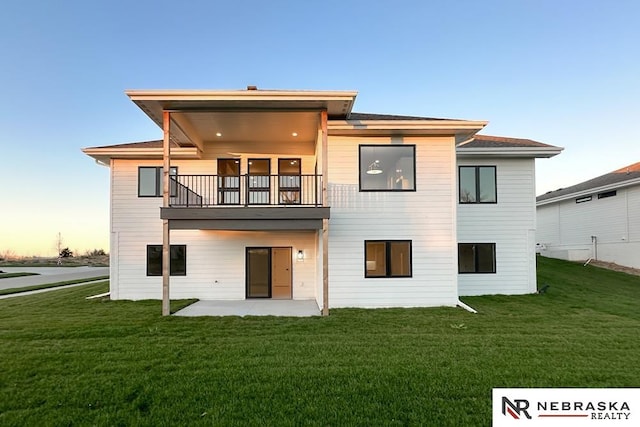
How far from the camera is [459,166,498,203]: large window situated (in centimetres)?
1207

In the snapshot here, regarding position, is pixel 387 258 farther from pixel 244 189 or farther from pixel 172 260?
pixel 172 260

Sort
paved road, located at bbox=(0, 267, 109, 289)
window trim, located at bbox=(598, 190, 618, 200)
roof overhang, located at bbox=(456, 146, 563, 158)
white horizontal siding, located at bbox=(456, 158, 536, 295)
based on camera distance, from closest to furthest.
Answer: roof overhang, located at bbox=(456, 146, 563, 158) < white horizontal siding, located at bbox=(456, 158, 536, 295) < paved road, located at bbox=(0, 267, 109, 289) < window trim, located at bbox=(598, 190, 618, 200)

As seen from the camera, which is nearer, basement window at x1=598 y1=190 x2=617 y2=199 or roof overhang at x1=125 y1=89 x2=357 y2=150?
roof overhang at x1=125 y1=89 x2=357 y2=150

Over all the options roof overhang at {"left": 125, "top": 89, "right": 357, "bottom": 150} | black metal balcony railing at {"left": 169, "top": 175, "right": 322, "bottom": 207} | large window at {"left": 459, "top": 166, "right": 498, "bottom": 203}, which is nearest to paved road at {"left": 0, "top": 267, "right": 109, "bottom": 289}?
black metal balcony railing at {"left": 169, "top": 175, "right": 322, "bottom": 207}

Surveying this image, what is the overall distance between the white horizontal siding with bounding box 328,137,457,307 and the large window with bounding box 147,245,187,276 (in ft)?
17.8

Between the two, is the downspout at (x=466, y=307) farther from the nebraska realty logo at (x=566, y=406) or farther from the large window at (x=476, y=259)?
the nebraska realty logo at (x=566, y=406)

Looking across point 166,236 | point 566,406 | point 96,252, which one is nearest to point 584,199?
point 566,406

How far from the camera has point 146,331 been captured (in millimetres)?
7230

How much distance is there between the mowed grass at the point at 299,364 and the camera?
12.7ft

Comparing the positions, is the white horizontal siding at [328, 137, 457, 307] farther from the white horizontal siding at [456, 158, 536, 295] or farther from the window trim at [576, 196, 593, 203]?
the window trim at [576, 196, 593, 203]

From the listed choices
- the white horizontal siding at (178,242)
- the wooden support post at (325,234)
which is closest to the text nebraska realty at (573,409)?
the wooden support post at (325,234)

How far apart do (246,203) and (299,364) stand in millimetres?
6252

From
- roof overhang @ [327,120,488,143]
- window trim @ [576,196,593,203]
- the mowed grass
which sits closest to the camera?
the mowed grass

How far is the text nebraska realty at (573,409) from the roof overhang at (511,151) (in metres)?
9.09
